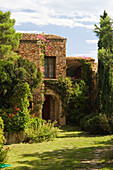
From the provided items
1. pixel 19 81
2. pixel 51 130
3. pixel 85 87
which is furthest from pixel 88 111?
pixel 19 81

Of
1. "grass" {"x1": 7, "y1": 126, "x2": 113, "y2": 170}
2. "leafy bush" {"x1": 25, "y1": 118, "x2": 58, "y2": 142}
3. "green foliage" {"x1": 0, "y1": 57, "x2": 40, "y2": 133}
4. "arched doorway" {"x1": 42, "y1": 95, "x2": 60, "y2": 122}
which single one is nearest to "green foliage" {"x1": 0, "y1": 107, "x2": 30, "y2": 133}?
"green foliage" {"x1": 0, "y1": 57, "x2": 40, "y2": 133}

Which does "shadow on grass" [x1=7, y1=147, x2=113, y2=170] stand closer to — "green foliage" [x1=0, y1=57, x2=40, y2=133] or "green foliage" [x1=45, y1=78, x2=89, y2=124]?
"green foliage" [x1=0, y1=57, x2=40, y2=133]

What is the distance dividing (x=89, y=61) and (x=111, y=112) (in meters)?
6.81

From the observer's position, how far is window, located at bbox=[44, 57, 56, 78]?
766 inches

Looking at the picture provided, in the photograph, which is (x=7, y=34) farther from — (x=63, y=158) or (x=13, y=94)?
(x=63, y=158)

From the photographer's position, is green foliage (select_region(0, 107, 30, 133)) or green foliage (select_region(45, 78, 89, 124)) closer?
green foliage (select_region(0, 107, 30, 133))

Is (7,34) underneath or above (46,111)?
above

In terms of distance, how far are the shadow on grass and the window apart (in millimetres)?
10577

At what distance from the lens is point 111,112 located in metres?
15.3

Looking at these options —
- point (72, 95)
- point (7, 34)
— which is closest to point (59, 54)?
point (72, 95)

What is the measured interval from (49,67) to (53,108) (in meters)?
3.59

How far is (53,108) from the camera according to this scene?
819 inches

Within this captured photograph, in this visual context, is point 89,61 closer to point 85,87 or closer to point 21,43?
point 85,87

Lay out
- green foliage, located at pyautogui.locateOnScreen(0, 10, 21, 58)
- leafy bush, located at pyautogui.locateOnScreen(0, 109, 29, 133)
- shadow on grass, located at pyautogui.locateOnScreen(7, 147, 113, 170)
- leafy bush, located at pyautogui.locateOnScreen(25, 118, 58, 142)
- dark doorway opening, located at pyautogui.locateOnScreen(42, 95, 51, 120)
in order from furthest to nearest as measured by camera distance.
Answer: dark doorway opening, located at pyautogui.locateOnScreen(42, 95, 51, 120), leafy bush, located at pyautogui.locateOnScreen(25, 118, 58, 142), leafy bush, located at pyautogui.locateOnScreen(0, 109, 29, 133), green foliage, located at pyautogui.locateOnScreen(0, 10, 21, 58), shadow on grass, located at pyautogui.locateOnScreen(7, 147, 113, 170)
